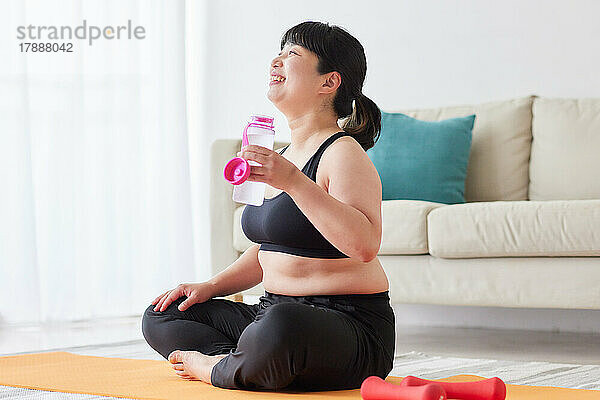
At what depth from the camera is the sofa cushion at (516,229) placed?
7.43ft

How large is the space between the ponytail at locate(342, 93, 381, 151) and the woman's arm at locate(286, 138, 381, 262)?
12 cm

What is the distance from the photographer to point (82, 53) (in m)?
3.48

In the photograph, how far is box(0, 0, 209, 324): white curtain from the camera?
3.24 m

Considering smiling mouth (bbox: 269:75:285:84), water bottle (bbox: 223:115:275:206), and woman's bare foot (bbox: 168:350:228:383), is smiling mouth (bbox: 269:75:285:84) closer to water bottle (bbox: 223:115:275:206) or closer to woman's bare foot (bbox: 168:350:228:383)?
water bottle (bbox: 223:115:275:206)

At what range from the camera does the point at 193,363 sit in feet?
5.29

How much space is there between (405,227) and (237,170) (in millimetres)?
1224

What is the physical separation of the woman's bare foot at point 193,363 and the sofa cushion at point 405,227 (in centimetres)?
96

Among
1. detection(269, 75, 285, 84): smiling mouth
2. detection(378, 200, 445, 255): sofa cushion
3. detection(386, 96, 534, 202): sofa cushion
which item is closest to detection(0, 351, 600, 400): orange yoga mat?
detection(269, 75, 285, 84): smiling mouth

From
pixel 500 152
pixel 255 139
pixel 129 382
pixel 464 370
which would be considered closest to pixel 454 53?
pixel 500 152

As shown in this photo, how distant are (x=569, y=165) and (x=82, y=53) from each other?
1.97 meters

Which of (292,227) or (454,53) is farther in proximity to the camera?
(454,53)

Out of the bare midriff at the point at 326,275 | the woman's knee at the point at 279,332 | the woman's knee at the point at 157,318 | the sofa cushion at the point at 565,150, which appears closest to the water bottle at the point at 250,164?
the bare midriff at the point at 326,275

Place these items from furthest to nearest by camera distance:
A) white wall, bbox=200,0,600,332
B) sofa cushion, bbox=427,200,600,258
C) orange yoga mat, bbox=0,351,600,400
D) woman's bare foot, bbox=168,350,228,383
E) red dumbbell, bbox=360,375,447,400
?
white wall, bbox=200,0,600,332, sofa cushion, bbox=427,200,600,258, woman's bare foot, bbox=168,350,228,383, orange yoga mat, bbox=0,351,600,400, red dumbbell, bbox=360,375,447,400

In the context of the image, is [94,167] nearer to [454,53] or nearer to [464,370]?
[454,53]
